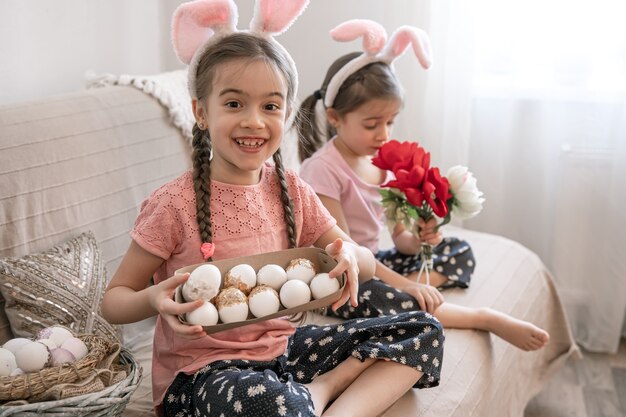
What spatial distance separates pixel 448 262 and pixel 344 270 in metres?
0.87

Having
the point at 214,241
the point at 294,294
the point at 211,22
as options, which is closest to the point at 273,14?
the point at 211,22

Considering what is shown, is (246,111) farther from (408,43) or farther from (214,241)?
(408,43)

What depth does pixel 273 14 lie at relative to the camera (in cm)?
160

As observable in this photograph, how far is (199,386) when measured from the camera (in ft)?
4.79

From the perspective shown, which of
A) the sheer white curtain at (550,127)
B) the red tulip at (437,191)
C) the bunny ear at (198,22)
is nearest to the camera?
the bunny ear at (198,22)

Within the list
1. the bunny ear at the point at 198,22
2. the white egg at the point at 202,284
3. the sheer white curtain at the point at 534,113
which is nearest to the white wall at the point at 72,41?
the sheer white curtain at the point at 534,113

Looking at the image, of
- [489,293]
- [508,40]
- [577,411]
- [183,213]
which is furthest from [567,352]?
[183,213]

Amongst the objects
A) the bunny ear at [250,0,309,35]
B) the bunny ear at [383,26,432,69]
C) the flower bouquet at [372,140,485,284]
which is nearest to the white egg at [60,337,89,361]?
the bunny ear at [250,0,309,35]

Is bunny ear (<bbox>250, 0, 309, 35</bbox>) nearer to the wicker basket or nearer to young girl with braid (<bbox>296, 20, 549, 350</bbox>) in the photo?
young girl with braid (<bbox>296, 20, 549, 350</bbox>)

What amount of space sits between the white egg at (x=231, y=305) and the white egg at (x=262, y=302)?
0.05 feet

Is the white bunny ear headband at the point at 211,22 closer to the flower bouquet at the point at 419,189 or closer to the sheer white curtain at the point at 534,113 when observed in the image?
the flower bouquet at the point at 419,189

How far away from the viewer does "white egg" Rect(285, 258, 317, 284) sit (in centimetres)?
146

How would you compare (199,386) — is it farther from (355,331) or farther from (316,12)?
(316,12)

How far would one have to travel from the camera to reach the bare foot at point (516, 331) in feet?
6.49
